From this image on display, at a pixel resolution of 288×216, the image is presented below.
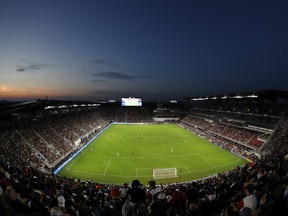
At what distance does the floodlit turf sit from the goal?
71cm

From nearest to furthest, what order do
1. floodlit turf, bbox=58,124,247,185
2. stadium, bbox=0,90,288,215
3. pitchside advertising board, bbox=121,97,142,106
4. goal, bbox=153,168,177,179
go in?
1. stadium, bbox=0,90,288,215
2. goal, bbox=153,168,177,179
3. floodlit turf, bbox=58,124,247,185
4. pitchside advertising board, bbox=121,97,142,106

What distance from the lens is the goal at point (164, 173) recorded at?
3073 cm

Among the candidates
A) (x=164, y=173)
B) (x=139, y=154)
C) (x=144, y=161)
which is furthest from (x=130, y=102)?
(x=164, y=173)

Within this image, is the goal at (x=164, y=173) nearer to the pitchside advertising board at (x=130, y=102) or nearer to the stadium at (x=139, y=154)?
the stadium at (x=139, y=154)

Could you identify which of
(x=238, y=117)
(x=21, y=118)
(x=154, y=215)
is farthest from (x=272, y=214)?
(x=238, y=117)

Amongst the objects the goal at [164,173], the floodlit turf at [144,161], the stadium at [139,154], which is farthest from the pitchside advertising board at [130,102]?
the goal at [164,173]

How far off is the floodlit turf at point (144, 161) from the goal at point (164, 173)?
713 mm

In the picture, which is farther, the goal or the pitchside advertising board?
the pitchside advertising board

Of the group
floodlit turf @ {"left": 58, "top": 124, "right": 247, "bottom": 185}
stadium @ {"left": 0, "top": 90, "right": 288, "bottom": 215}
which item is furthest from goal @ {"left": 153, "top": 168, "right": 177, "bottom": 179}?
floodlit turf @ {"left": 58, "top": 124, "right": 247, "bottom": 185}

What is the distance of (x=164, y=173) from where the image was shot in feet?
104

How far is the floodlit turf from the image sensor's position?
31.5 metres

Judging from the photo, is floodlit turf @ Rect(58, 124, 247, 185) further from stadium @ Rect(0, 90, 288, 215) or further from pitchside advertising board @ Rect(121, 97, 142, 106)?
pitchside advertising board @ Rect(121, 97, 142, 106)

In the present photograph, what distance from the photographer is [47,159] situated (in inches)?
1286

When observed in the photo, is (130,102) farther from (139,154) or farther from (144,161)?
(144,161)
